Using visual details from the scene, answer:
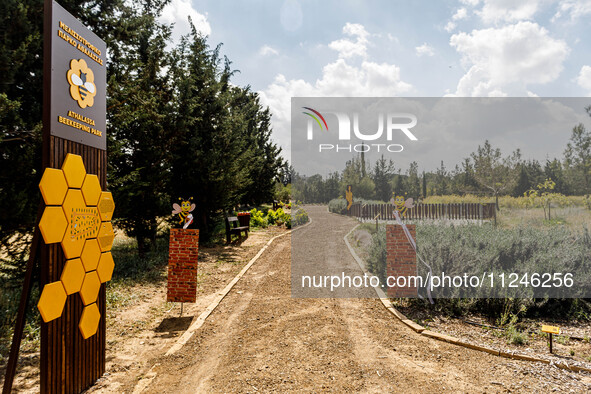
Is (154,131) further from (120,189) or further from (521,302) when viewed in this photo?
(521,302)

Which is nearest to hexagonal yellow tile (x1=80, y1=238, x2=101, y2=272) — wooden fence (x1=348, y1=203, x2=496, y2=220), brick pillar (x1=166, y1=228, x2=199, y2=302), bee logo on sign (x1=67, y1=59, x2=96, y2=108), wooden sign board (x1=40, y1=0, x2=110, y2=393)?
wooden sign board (x1=40, y1=0, x2=110, y2=393)

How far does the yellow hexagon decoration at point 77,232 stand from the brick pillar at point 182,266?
2265 millimetres

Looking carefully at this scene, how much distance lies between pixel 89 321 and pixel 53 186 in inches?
66.7

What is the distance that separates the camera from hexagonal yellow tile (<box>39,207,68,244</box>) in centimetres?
302

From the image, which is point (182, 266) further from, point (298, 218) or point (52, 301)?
point (298, 218)

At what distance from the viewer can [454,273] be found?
250 inches

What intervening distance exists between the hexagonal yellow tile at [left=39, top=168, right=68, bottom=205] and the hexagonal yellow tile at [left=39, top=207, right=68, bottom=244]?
0.31 feet

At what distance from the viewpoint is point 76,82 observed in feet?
11.3

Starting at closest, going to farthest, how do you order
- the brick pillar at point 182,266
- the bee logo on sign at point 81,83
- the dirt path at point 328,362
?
the bee logo on sign at point 81,83, the dirt path at point 328,362, the brick pillar at point 182,266

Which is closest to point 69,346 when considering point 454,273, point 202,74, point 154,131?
point 454,273

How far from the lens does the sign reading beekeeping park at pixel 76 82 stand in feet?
10.5

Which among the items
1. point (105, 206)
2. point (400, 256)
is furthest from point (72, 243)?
point (400, 256)

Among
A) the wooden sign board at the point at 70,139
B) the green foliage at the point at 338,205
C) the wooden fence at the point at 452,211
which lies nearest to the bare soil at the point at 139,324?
the wooden sign board at the point at 70,139

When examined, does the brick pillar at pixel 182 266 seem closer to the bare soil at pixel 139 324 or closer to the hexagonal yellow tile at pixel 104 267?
the bare soil at pixel 139 324
